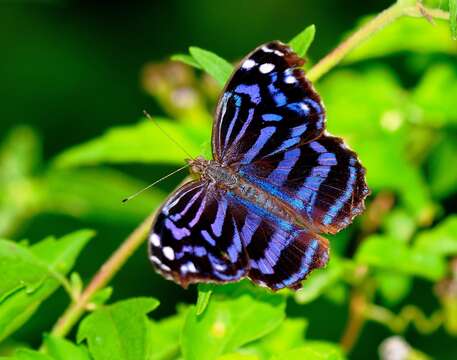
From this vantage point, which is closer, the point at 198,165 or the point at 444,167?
the point at 198,165

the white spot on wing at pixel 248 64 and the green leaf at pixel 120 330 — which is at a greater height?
the white spot on wing at pixel 248 64

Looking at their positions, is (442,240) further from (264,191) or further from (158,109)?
(158,109)

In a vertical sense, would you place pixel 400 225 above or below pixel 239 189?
below

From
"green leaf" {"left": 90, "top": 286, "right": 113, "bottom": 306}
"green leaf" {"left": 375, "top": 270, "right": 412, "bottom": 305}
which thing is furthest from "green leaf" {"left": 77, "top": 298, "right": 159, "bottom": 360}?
"green leaf" {"left": 375, "top": 270, "right": 412, "bottom": 305}

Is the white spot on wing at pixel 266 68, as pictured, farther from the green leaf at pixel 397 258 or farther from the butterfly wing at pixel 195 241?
the green leaf at pixel 397 258

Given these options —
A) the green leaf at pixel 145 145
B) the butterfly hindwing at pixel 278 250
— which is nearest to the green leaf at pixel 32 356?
the butterfly hindwing at pixel 278 250

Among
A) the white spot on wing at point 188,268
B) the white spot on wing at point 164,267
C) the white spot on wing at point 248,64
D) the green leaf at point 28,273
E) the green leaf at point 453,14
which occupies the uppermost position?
the green leaf at point 453,14

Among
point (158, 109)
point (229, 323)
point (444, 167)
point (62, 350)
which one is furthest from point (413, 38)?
point (158, 109)

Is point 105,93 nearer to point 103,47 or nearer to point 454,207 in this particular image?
point 103,47
